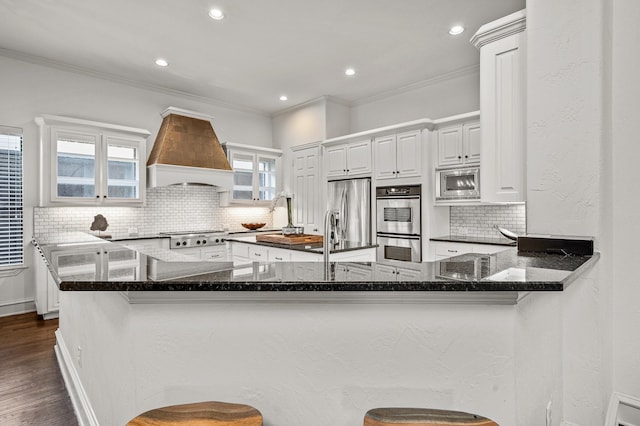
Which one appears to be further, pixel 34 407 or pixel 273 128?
pixel 273 128

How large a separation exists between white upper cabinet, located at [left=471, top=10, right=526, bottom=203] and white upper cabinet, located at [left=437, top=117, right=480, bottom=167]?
1.81 m

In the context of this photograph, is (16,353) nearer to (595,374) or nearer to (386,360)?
(386,360)

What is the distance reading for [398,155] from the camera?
4.80m

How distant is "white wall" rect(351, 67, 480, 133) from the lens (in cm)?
475

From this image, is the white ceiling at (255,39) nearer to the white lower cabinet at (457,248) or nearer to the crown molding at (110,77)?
the crown molding at (110,77)

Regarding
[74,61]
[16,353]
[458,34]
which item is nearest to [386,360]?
[16,353]

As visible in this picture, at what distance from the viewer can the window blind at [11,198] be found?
13.6 feet

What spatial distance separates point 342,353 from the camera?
1.23 metres

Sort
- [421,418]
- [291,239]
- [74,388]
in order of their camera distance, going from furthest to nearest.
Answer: [291,239]
[74,388]
[421,418]

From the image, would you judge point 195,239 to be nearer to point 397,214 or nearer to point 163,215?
point 163,215

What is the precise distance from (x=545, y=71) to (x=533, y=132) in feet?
1.06

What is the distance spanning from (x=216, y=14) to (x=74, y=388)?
328 cm

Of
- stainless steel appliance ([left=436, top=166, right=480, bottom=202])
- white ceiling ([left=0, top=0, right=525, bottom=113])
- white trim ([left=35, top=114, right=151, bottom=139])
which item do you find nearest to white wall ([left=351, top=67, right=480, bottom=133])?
white ceiling ([left=0, top=0, right=525, bottom=113])

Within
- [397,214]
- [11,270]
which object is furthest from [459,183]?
[11,270]
